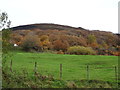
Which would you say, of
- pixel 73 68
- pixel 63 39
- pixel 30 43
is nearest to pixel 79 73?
pixel 73 68

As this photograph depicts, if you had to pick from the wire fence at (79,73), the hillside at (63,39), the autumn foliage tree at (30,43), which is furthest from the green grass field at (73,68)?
the autumn foliage tree at (30,43)

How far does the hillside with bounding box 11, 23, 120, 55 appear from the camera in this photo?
81125 millimetres

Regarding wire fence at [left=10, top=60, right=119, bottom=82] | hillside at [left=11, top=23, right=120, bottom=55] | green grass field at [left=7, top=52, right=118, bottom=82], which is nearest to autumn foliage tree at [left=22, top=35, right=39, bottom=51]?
hillside at [left=11, top=23, right=120, bottom=55]

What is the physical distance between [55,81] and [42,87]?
2.88 m

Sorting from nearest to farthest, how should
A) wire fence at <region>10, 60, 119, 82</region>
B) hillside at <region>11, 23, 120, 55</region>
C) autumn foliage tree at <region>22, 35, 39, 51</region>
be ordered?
wire fence at <region>10, 60, 119, 82</region> < autumn foliage tree at <region>22, 35, 39, 51</region> < hillside at <region>11, 23, 120, 55</region>

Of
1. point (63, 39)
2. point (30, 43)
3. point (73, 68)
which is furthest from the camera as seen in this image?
point (63, 39)

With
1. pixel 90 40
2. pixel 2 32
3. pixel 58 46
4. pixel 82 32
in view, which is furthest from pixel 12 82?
pixel 82 32

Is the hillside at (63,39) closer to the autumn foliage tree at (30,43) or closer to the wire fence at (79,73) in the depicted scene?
the autumn foliage tree at (30,43)

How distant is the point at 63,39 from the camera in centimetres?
9938

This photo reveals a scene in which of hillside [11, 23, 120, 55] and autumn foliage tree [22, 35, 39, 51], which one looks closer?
autumn foliage tree [22, 35, 39, 51]

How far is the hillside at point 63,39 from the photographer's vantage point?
266 ft

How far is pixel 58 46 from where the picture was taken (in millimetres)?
84062

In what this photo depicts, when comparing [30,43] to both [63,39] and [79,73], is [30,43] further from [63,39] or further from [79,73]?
[79,73]

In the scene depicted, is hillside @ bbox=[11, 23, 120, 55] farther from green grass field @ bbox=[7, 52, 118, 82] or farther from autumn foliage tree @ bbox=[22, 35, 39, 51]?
green grass field @ bbox=[7, 52, 118, 82]
